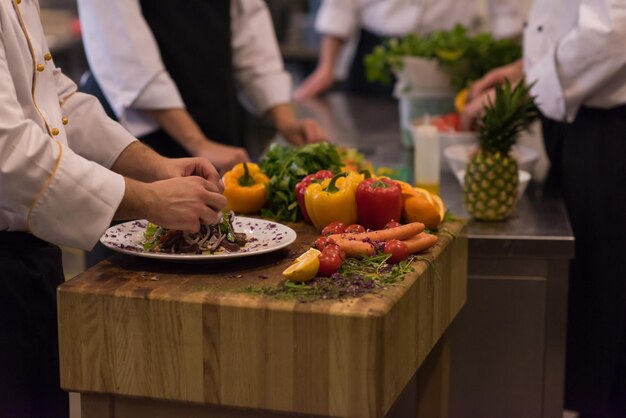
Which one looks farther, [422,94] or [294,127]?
[422,94]

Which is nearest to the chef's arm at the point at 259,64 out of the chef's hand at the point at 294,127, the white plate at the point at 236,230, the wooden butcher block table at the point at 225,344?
the chef's hand at the point at 294,127

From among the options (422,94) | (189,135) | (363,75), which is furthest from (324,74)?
(189,135)

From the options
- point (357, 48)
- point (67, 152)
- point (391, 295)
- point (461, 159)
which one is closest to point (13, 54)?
point (67, 152)

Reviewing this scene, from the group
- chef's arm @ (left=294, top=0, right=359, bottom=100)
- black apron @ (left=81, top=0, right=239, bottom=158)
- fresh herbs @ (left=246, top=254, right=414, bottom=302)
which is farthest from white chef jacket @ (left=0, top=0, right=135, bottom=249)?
chef's arm @ (left=294, top=0, right=359, bottom=100)

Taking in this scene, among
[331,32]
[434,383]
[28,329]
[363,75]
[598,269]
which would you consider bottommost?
[434,383]

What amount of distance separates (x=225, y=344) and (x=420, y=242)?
0.46 m

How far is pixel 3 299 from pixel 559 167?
1874mm

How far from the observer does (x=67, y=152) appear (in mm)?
1810

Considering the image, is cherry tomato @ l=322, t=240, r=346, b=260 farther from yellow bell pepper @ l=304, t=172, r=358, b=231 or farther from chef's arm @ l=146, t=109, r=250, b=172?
chef's arm @ l=146, t=109, r=250, b=172

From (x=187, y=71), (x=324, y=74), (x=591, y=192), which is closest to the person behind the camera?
(x=591, y=192)

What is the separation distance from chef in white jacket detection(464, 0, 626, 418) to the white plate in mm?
1092

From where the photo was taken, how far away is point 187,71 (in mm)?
3383

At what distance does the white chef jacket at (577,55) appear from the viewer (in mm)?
2754

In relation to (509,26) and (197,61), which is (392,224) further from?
(509,26)
